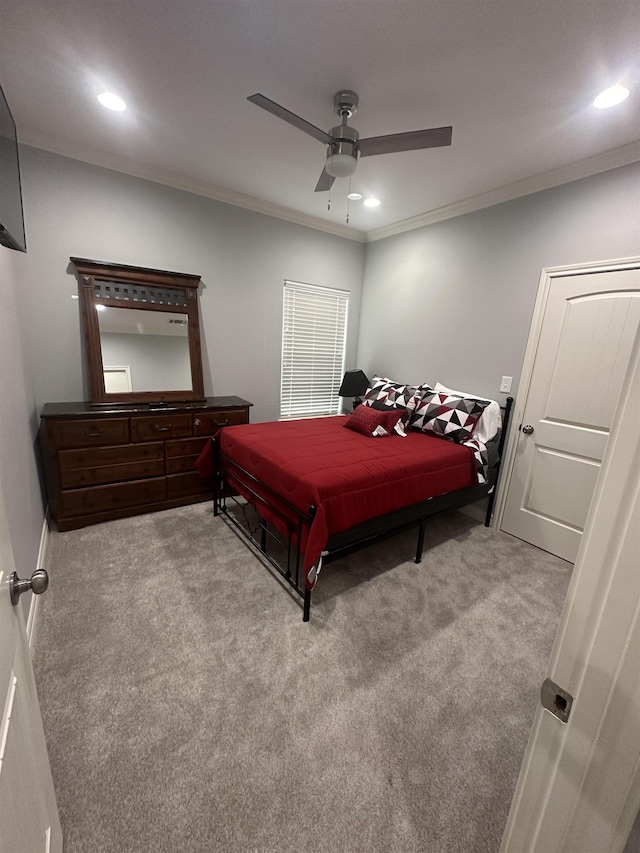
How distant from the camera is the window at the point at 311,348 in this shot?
13.4 feet

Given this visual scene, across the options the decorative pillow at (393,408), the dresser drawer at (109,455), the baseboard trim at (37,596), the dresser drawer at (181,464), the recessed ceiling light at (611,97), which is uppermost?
the recessed ceiling light at (611,97)

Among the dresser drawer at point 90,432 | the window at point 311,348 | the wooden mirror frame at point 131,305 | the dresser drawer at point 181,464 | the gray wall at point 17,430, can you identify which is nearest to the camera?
the gray wall at point 17,430

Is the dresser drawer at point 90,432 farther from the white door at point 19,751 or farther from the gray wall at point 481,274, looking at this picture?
the gray wall at point 481,274

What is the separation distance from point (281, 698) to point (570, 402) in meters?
2.75

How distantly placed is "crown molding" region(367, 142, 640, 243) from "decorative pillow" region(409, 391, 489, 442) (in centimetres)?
169

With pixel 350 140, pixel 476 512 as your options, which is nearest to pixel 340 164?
pixel 350 140

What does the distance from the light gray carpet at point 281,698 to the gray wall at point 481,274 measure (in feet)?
6.33

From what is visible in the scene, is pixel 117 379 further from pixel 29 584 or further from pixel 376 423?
pixel 29 584

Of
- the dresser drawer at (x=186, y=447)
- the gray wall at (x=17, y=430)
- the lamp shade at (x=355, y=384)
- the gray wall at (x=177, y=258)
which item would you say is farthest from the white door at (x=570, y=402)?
the gray wall at (x=17, y=430)

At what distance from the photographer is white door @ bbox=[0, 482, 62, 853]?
628 mm

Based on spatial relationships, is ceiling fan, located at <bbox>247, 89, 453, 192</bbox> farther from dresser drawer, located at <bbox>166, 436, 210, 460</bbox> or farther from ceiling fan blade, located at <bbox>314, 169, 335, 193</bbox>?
dresser drawer, located at <bbox>166, 436, 210, 460</bbox>

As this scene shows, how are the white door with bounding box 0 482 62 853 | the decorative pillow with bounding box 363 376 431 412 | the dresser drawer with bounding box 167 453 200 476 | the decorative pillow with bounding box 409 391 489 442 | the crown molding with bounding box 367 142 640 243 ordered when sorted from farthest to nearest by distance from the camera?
the decorative pillow with bounding box 363 376 431 412, the dresser drawer with bounding box 167 453 200 476, the decorative pillow with bounding box 409 391 489 442, the crown molding with bounding box 367 142 640 243, the white door with bounding box 0 482 62 853

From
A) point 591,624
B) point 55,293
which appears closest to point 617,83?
point 591,624

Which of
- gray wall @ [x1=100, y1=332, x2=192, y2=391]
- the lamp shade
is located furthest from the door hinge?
the lamp shade
